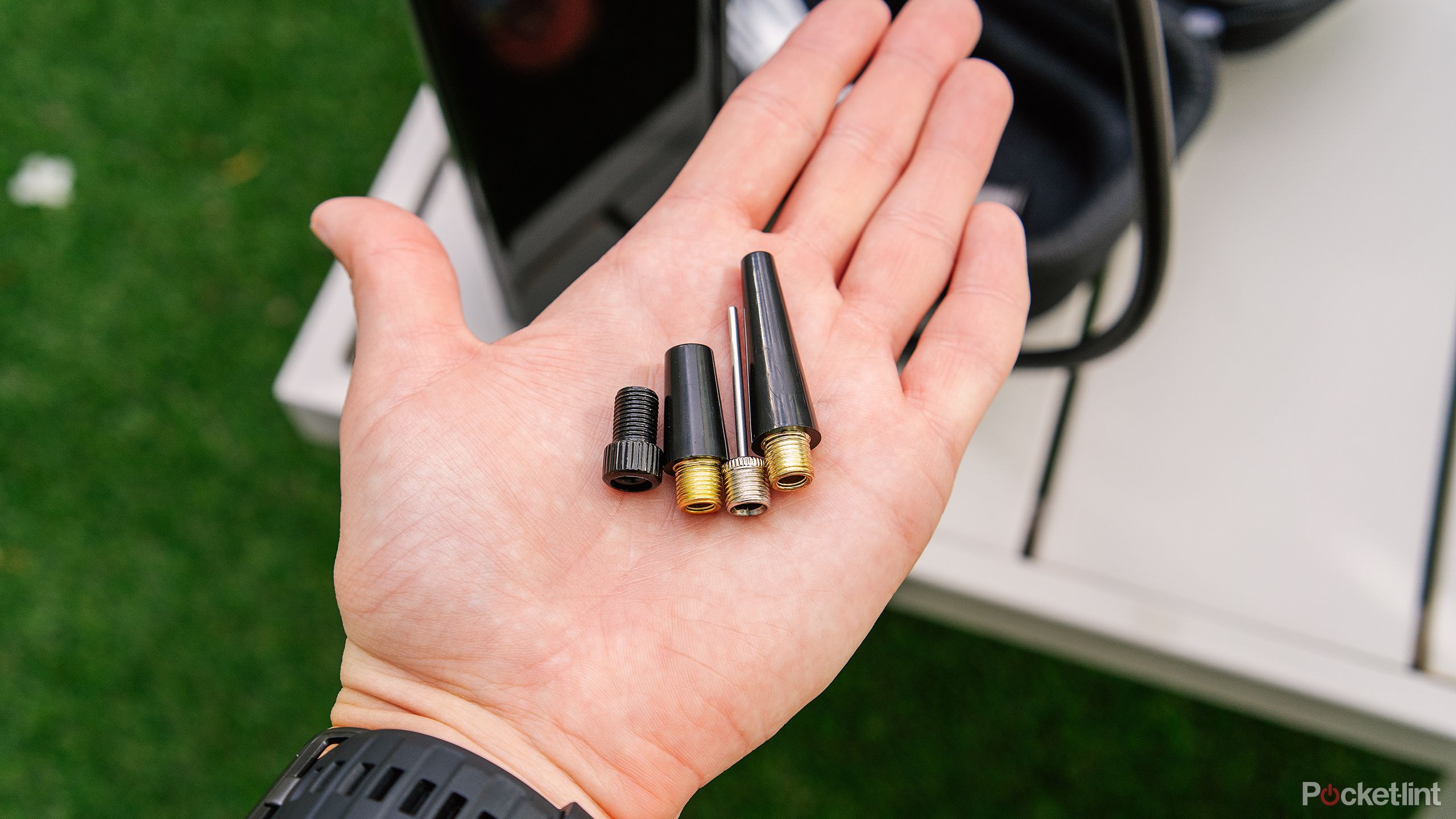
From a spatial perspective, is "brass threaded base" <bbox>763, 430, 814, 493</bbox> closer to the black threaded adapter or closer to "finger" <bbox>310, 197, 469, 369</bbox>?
the black threaded adapter

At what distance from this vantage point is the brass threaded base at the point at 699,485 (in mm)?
767

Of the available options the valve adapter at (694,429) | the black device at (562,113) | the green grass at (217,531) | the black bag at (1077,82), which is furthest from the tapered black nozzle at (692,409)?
the green grass at (217,531)

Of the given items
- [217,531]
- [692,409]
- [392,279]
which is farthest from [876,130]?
[217,531]

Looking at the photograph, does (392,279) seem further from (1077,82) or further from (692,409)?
(1077,82)

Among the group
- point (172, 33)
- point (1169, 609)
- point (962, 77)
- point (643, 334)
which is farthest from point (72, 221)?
point (1169, 609)

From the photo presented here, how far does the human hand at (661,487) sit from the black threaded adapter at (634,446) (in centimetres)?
3

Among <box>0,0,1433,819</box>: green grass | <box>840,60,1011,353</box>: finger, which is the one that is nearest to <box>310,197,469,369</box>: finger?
<box>840,60,1011,353</box>: finger

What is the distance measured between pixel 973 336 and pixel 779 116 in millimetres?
293

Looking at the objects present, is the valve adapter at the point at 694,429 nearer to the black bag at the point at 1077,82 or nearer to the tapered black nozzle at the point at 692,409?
the tapered black nozzle at the point at 692,409

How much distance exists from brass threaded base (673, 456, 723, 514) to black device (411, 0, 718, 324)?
410mm

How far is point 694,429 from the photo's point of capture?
0.80 m

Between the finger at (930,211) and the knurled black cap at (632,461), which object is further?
the finger at (930,211)

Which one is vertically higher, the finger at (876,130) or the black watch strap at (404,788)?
the finger at (876,130)

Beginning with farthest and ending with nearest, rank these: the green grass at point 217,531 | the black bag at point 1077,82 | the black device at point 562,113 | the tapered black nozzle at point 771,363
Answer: the green grass at point 217,531 → the black bag at point 1077,82 → the black device at point 562,113 → the tapered black nozzle at point 771,363
